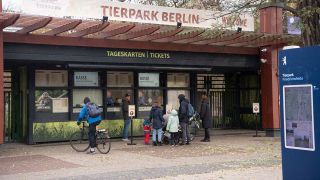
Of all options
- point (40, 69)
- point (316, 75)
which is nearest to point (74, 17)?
point (40, 69)

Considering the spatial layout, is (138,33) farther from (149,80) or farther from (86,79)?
(149,80)

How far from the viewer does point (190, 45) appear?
18156mm

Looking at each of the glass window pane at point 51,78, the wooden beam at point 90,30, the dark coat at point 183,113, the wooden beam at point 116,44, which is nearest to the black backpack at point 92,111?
the wooden beam at point 90,30

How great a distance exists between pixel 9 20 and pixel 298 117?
898 centimetres

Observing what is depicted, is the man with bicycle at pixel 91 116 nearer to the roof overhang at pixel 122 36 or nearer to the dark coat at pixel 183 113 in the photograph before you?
the roof overhang at pixel 122 36

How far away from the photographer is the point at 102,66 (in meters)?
16.7

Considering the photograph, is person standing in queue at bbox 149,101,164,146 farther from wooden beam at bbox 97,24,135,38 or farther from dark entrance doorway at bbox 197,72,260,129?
dark entrance doorway at bbox 197,72,260,129

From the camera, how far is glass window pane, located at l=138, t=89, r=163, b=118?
18328 millimetres

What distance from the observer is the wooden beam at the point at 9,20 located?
12508mm

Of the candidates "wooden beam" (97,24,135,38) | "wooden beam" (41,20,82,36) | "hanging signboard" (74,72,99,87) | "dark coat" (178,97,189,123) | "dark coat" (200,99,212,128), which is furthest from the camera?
"hanging signboard" (74,72,99,87)

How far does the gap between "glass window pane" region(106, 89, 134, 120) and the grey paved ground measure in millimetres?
1563

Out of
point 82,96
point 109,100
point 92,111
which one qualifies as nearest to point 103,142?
point 92,111

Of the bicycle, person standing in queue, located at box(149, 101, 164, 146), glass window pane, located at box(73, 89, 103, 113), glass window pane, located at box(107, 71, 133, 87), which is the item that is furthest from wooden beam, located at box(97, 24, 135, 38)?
the bicycle

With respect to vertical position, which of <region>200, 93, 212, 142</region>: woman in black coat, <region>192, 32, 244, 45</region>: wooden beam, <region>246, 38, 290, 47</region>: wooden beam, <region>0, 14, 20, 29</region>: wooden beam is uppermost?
<region>246, 38, 290, 47</region>: wooden beam
